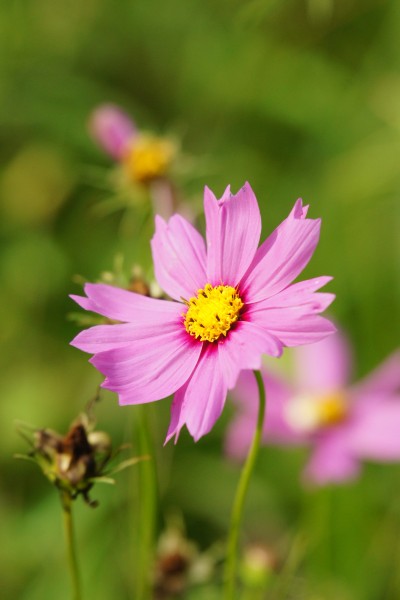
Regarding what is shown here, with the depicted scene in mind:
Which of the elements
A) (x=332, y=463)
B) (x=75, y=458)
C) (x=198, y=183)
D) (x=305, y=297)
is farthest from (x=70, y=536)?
(x=198, y=183)

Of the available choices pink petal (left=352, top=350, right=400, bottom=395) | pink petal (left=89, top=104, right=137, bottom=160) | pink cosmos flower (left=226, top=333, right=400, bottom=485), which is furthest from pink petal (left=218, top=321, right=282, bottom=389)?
pink petal (left=89, top=104, right=137, bottom=160)

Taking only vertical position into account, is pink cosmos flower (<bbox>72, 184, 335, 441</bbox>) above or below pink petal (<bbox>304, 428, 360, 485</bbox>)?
above

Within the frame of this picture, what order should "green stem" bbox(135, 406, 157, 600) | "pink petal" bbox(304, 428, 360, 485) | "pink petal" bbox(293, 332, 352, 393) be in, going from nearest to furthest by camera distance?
"green stem" bbox(135, 406, 157, 600)
"pink petal" bbox(304, 428, 360, 485)
"pink petal" bbox(293, 332, 352, 393)

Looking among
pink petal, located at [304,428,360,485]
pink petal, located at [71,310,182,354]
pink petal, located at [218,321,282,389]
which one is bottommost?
pink petal, located at [304,428,360,485]

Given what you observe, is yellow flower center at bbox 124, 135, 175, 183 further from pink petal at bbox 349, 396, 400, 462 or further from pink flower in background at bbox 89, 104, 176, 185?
A: pink petal at bbox 349, 396, 400, 462

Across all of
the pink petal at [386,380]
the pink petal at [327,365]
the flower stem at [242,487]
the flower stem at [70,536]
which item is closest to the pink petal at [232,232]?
the flower stem at [242,487]

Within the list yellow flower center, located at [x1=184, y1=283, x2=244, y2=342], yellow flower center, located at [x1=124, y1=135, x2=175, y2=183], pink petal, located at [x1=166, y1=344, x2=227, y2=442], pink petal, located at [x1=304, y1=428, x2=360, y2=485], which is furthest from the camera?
yellow flower center, located at [x1=124, y1=135, x2=175, y2=183]

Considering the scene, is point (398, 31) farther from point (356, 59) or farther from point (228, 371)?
point (228, 371)

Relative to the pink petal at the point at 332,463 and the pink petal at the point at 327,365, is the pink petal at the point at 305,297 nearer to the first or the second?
the pink petal at the point at 332,463
